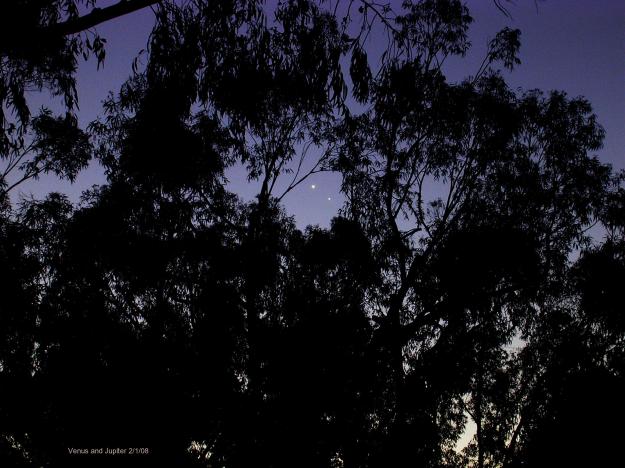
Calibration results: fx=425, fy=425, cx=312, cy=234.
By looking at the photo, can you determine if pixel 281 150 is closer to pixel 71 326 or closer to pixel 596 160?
pixel 71 326

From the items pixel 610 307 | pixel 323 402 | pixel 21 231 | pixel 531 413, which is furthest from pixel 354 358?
pixel 21 231

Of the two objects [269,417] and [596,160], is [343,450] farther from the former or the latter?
[596,160]

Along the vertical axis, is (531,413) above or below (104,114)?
below

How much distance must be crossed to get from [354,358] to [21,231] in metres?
8.86

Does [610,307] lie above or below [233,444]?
above

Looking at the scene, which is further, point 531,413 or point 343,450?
point 531,413

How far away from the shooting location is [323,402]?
951 cm

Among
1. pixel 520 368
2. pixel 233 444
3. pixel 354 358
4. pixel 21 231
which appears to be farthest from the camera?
pixel 520 368

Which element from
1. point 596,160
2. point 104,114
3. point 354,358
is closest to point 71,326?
point 104,114

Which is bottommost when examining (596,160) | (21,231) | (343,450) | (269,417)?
(343,450)

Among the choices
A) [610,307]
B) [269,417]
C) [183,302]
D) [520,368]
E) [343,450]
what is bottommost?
[343,450]

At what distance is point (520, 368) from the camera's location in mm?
12227

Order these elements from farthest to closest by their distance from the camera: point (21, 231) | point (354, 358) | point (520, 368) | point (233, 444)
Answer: point (520, 368) < point (21, 231) < point (354, 358) < point (233, 444)

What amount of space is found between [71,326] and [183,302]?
7.96 ft
